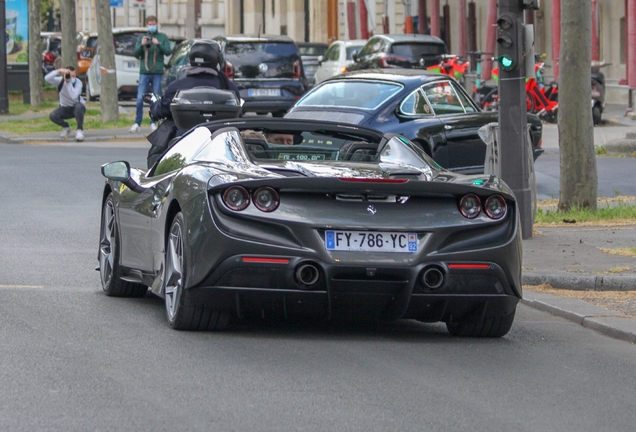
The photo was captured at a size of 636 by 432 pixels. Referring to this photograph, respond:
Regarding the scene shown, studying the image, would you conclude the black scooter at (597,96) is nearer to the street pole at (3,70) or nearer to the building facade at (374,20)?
the building facade at (374,20)

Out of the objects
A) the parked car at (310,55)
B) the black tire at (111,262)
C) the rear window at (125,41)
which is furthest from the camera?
the parked car at (310,55)

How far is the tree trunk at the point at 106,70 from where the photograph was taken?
28.9 m

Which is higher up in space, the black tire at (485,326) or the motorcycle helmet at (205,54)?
the motorcycle helmet at (205,54)

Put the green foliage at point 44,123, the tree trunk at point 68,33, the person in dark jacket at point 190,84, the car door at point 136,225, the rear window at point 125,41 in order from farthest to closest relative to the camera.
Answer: the rear window at point 125,41 → the tree trunk at point 68,33 → the green foliage at point 44,123 → the person in dark jacket at point 190,84 → the car door at point 136,225

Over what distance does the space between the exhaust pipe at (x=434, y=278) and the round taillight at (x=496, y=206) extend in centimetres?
47

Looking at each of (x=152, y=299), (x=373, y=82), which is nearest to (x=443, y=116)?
(x=373, y=82)

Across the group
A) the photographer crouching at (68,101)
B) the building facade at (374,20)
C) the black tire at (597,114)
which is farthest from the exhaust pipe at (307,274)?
the building facade at (374,20)

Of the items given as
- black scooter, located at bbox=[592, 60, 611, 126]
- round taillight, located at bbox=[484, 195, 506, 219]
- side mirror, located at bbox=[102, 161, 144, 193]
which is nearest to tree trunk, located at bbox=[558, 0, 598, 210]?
side mirror, located at bbox=[102, 161, 144, 193]

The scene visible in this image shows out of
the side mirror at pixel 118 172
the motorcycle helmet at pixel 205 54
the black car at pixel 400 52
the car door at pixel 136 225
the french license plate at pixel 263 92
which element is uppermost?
the black car at pixel 400 52

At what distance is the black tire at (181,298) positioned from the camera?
7.44 m

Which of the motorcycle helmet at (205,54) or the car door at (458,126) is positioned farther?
the car door at (458,126)

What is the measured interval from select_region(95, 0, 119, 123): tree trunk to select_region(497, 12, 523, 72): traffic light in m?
17.5

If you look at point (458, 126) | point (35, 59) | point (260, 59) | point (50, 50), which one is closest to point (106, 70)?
point (260, 59)

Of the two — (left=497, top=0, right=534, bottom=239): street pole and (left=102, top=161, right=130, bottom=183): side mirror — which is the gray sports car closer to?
(left=102, top=161, right=130, bottom=183): side mirror
